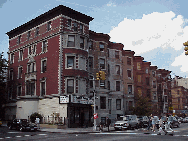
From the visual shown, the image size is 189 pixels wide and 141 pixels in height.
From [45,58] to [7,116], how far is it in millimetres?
14987

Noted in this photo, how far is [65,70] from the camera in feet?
123

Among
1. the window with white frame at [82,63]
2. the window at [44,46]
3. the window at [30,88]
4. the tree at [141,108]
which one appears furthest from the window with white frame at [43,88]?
the tree at [141,108]

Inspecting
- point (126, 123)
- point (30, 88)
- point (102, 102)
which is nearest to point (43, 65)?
point (30, 88)

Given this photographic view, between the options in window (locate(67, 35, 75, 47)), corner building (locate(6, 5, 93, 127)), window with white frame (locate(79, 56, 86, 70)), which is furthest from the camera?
window (locate(67, 35, 75, 47))

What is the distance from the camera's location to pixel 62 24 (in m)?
38.6

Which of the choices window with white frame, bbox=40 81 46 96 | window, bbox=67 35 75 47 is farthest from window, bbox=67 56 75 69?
window with white frame, bbox=40 81 46 96

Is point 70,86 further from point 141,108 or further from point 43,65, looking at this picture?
point 141,108

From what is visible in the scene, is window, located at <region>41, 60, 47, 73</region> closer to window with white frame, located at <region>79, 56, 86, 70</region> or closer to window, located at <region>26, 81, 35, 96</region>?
window, located at <region>26, 81, 35, 96</region>

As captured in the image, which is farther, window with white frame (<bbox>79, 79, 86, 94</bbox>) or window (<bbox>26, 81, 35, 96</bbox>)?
window (<bbox>26, 81, 35, 96</bbox>)

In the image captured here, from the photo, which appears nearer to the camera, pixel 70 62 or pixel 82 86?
pixel 70 62

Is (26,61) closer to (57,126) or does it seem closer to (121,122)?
(57,126)

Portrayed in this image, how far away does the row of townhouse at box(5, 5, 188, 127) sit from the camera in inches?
1471

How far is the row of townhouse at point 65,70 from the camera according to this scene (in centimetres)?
3738

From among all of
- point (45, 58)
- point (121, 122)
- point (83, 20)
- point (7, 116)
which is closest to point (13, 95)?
point (7, 116)
